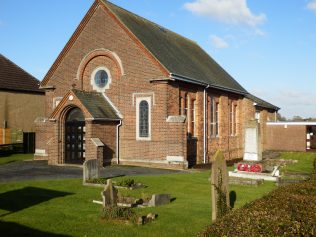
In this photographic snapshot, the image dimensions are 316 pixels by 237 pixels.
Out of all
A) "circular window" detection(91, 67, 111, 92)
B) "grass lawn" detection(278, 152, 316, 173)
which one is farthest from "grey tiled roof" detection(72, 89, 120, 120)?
"grass lawn" detection(278, 152, 316, 173)

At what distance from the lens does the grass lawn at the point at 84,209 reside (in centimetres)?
974

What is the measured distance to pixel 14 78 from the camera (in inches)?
1485

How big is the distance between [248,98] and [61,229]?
29.9m

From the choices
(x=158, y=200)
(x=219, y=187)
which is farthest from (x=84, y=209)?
(x=219, y=187)

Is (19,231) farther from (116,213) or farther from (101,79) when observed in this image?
(101,79)

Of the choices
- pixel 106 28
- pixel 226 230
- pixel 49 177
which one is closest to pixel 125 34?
pixel 106 28

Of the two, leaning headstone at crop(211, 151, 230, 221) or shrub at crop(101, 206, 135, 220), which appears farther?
shrub at crop(101, 206, 135, 220)

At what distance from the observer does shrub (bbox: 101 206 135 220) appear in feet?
34.8

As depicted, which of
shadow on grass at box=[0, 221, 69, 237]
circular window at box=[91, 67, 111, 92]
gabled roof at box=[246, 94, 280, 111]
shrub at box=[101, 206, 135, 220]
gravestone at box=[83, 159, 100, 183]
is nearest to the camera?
shadow on grass at box=[0, 221, 69, 237]

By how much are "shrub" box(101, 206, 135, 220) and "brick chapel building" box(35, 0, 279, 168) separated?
42.1 feet

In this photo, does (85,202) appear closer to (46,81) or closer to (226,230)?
(226,230)

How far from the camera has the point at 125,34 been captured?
2578 centimetres

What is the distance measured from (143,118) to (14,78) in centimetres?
1810

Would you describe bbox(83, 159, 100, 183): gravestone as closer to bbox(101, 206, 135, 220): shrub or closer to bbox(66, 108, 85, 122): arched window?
bbox(101, 206, 135, 220): shrub
